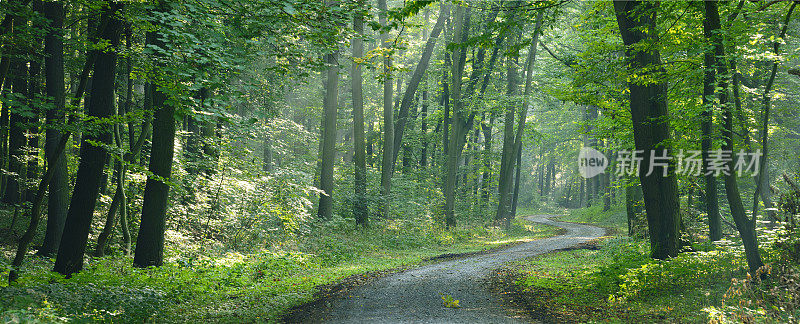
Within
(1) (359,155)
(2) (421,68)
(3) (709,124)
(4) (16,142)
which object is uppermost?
(2) (421,68)

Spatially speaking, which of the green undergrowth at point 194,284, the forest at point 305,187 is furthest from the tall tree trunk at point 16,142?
the green undergrowth at point 194,284

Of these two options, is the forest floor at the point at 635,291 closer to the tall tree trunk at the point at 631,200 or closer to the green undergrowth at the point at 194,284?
the green undergrowth at the point at 194,284

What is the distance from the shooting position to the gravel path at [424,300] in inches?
262

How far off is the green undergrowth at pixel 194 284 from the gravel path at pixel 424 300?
3.34ft

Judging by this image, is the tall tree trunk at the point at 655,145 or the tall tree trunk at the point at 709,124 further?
the tall tree trunk at the point at 655,145

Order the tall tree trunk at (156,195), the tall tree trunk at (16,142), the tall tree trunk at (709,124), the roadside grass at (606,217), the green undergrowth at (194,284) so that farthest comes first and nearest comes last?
1. the roadside grass at (606,217)
2. the tall tree trunk at (16,142)
3. the tall tree trunk at (156,195)
4. the tall tree trunk at (709,124)
5. the green undergrowth at (194,284)

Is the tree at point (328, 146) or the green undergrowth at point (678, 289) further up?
the tree at point (328, 146)

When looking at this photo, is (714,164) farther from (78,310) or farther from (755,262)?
(78,310)

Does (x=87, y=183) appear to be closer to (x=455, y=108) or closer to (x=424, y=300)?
(x=424, y=300)

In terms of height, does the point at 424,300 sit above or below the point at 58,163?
below

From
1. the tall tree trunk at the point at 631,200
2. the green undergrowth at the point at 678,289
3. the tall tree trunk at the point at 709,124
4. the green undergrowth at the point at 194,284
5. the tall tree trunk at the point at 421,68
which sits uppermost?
the tall tree trunk at the point at 421,68

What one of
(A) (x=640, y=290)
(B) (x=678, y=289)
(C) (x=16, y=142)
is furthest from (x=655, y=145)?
(C) (x=16, y=142)

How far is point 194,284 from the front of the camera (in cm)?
810

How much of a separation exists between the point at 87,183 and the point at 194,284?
2446 mm
